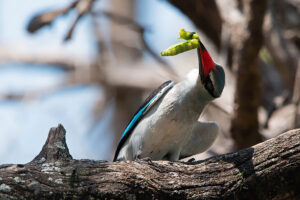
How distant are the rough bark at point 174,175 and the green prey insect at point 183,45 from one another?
0.84 m

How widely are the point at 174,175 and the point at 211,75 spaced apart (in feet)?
3.70

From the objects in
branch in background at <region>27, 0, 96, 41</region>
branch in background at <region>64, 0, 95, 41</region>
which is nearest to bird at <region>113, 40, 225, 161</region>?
branch in background at <region>64, 0, 95, 41</region>

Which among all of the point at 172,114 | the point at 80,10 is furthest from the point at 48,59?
the point at 172,114

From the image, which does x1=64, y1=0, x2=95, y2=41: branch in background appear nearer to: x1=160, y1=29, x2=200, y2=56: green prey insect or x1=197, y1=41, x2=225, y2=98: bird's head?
x1=197, y1=41, x2=225, y2=98: bird's head

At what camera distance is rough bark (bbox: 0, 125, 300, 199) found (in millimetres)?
3174

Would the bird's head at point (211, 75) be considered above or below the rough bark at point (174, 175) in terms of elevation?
above

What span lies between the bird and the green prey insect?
735 millimetres

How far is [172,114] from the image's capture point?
4.36 m

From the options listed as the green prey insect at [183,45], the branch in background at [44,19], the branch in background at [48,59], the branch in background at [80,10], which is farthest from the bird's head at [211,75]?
the branch in background at [48,59]

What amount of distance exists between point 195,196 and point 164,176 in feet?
0.84

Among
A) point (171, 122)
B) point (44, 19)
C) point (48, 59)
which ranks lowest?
point (171, 122)

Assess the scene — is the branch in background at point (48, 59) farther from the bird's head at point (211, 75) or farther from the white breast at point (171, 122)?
the bird's head at point (211, 75)

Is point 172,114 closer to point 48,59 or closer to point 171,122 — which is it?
point 171,122

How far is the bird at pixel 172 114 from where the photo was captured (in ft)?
14.3
